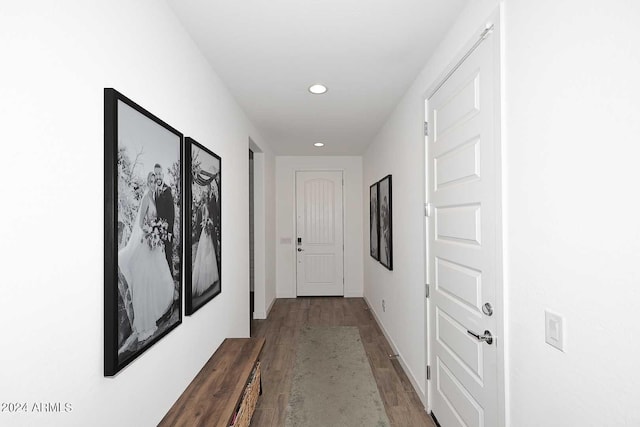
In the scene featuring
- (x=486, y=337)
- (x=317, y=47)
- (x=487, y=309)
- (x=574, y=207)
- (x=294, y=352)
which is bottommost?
(x=294, y=352)

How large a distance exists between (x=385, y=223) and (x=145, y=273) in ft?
9.42

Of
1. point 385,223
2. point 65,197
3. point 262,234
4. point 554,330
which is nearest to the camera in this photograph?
point 65,197

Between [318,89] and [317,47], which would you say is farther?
[318,89]

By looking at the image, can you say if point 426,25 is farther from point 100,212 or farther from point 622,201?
point 100,212

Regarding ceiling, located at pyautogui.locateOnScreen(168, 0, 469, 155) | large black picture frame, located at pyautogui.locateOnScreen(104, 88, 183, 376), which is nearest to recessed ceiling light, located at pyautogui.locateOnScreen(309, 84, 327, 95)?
ceiling, located at pyautogui.locateOnScreen(168, 0, 469, 155)

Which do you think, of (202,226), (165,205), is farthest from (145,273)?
(202,226)

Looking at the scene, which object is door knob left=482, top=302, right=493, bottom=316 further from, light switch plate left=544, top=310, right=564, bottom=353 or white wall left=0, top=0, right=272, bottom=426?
white wall left=0, top=0, right=272, bottom=426

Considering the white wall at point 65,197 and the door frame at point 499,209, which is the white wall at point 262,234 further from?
the door frame at point 499,209

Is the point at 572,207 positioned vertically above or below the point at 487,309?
above

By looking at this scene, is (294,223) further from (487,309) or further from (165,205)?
(487,309)

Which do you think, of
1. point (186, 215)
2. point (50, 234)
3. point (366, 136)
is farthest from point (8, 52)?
point (366, 136)

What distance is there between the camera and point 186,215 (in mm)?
1867

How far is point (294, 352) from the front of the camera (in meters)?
3.56

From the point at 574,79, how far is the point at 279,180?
5123mm
